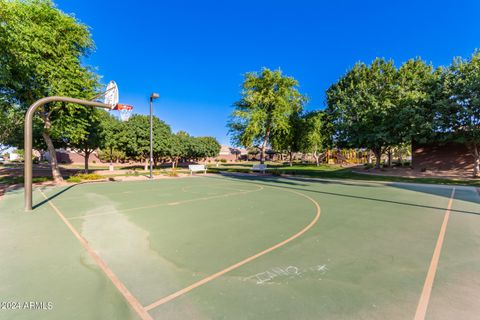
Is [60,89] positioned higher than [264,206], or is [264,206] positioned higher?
[60,89]

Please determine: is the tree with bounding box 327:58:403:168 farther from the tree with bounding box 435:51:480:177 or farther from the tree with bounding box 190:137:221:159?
the tree with bounding box 190:137:221:159

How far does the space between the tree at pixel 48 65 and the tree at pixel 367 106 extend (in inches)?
1036

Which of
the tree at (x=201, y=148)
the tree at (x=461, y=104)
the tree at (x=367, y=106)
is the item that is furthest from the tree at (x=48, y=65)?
the tree at (x=201, y=148)

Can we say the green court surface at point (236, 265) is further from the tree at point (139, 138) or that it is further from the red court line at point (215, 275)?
the tree at point (139, 138)

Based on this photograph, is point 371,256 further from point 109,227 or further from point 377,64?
point 377,64

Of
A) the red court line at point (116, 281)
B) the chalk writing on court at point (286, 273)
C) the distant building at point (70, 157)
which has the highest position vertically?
the distant building at point (70, 157)

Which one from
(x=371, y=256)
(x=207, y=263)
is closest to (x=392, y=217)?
(x=371, y=256)

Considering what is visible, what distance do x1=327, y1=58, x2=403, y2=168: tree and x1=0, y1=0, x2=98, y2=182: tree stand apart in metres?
26.3

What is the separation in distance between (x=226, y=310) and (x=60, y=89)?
1683cm

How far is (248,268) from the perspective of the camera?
4.04 m

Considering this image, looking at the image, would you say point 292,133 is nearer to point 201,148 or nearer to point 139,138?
point 139,138

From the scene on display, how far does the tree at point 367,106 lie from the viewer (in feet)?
78.6

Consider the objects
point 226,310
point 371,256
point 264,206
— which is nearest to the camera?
point 226,310

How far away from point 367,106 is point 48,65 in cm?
2942
